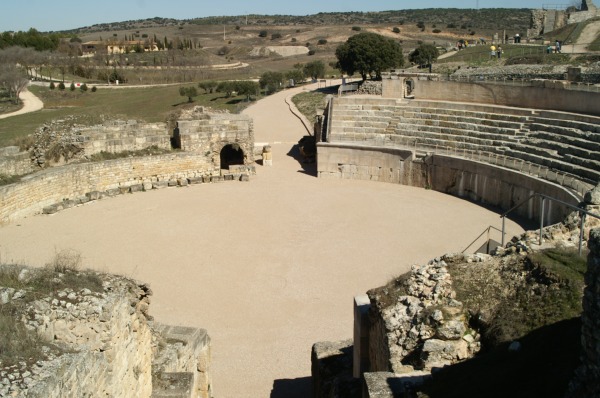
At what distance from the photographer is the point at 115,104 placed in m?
42.9

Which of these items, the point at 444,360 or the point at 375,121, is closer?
the point at 444,360

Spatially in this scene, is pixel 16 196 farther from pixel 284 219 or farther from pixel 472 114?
pixel 472 114

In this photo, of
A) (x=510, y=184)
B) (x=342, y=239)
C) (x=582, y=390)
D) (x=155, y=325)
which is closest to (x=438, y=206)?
(x=510, y=184)

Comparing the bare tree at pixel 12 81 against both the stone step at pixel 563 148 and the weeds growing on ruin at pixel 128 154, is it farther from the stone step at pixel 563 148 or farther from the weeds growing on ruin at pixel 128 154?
the stone step at pixel 563 148

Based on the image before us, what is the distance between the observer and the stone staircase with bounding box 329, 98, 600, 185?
59.4 ft

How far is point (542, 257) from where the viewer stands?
27.8 ft

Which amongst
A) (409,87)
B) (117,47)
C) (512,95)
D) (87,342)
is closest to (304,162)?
(409,87)

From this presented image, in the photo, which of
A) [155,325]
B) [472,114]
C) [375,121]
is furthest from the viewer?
[375,121]

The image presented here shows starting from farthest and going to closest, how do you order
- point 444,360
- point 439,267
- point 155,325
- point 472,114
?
point 472,114 → point 155,325 → point 439,267 → point 444,360

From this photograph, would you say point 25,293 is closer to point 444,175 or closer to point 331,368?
point 331,368

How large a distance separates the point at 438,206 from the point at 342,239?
14.7 ft

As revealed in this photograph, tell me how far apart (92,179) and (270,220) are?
710 centimetres

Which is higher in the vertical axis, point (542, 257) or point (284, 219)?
point (542, 257)

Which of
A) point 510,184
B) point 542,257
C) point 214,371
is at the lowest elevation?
point 214,371
